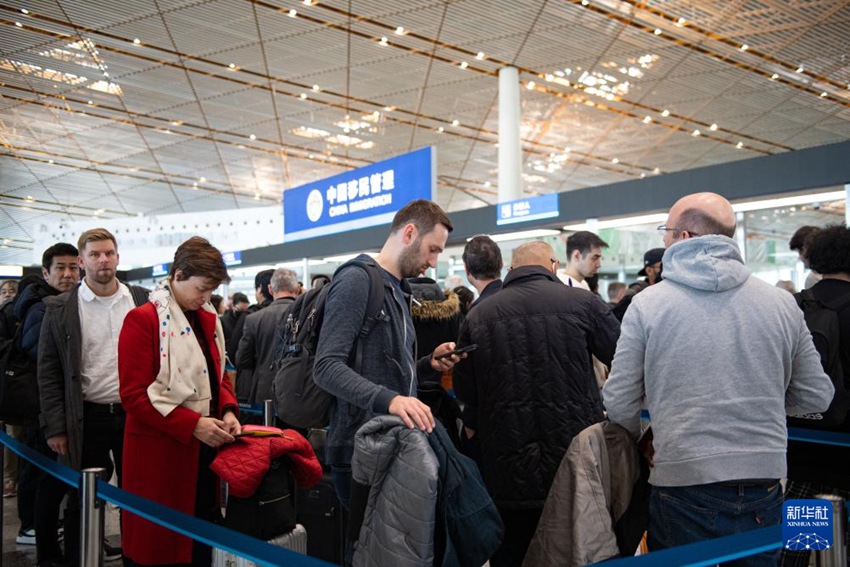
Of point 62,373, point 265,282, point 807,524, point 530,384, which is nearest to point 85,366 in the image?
point 62,373

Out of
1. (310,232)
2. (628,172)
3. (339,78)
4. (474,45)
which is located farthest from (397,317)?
(628,172)

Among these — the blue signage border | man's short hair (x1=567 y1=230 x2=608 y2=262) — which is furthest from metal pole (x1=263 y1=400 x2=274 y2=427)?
the blue signage border

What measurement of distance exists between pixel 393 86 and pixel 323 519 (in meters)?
15.9

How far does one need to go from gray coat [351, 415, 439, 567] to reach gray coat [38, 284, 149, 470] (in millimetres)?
2345

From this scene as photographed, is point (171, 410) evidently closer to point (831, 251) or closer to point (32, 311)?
point (32, 311)

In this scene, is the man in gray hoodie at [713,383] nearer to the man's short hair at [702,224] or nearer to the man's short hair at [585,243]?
the man's short hair at [702,224]

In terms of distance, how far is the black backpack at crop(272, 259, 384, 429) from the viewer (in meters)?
2.38

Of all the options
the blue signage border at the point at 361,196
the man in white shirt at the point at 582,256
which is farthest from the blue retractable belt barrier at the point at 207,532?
the blue signage border at the point at 361,196

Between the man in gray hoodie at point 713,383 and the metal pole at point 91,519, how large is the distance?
6.21 feet

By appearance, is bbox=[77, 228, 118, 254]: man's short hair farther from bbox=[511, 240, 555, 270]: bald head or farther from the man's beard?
bbox=[511, 240, 555, 270]: bald head

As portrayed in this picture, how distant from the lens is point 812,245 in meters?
3.40

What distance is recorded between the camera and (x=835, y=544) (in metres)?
1.75

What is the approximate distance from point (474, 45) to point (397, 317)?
46.8 ft

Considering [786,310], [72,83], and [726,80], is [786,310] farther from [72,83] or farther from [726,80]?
[72,83]
